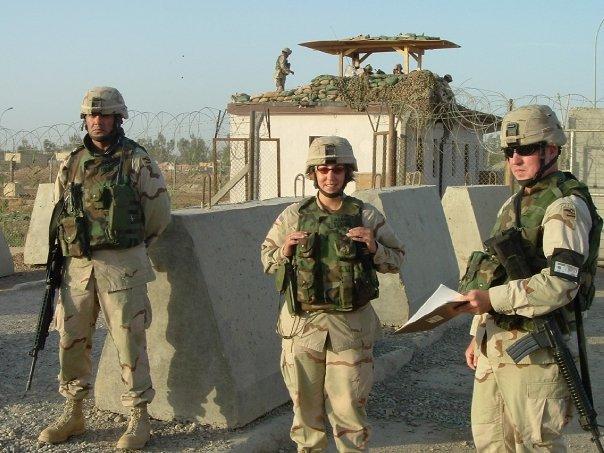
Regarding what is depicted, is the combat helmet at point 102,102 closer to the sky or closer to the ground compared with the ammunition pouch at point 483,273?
closer to the sky

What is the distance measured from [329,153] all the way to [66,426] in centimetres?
208

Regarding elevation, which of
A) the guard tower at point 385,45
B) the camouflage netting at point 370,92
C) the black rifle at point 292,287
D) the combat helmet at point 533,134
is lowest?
the black rifle at point 292,287

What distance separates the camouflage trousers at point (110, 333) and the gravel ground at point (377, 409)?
0.30 metres

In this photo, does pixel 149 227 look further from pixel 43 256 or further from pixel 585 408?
pixel 43 256

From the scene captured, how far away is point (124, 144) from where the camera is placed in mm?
4551

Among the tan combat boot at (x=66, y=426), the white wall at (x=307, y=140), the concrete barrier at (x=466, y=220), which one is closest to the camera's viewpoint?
the tan combat boot at (x=66, y=426)

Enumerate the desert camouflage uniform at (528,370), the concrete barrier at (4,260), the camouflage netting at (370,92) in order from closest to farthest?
the desert camouflage uniform at (528,370), the concrete barrier at (4,260), the camouflage netting at (370,92)

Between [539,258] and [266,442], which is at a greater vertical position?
[539,258]

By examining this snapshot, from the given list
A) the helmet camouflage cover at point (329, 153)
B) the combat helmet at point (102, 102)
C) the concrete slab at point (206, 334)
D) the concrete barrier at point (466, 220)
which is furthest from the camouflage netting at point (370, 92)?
the helmet camouflage cover at point (329, 153)

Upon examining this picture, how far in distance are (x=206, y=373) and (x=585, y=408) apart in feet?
7.29

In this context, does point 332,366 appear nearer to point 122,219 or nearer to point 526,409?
point 526,409

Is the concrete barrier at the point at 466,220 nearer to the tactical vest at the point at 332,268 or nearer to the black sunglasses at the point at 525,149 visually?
the tactical vest at the point at 332,268

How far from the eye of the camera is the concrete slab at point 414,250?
7477 millimetres

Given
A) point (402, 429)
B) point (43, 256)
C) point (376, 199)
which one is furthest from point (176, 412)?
point (43, 256)
